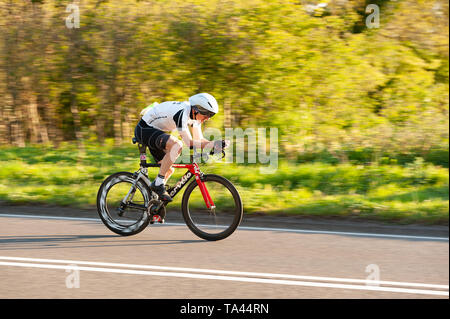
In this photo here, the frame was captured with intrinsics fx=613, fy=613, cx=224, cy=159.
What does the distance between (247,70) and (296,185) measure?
3.25 meters

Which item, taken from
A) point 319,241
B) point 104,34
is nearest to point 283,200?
point 319,241

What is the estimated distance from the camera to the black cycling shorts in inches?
289

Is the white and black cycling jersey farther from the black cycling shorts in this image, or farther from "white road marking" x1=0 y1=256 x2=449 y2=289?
"white road marking" x1=0 y1=256 x2=449 y2=289

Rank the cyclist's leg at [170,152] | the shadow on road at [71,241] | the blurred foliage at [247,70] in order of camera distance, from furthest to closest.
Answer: the blurred foliage at [247,70]
the cyclist's leg at [170,152]
the shadow on road at [71,241]

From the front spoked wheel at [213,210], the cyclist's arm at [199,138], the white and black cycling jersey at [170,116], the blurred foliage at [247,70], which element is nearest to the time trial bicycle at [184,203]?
the front spoked wheel at [213,210]

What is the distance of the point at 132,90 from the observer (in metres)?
14.0

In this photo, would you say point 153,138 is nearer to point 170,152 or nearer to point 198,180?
point 170,152

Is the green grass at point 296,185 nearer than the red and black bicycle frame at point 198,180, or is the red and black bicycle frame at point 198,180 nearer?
the red and black bicycle frame at point 198,180

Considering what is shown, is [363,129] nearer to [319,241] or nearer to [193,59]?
[193,59]

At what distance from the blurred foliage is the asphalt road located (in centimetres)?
512

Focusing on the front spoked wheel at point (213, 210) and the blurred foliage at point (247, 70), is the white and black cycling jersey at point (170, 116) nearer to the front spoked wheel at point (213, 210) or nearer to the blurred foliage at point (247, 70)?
the front spoked wheel at point (213, 210)

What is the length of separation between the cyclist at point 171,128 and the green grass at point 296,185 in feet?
4.43

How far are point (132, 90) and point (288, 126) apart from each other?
145 inches

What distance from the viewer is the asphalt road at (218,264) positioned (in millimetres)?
5352
